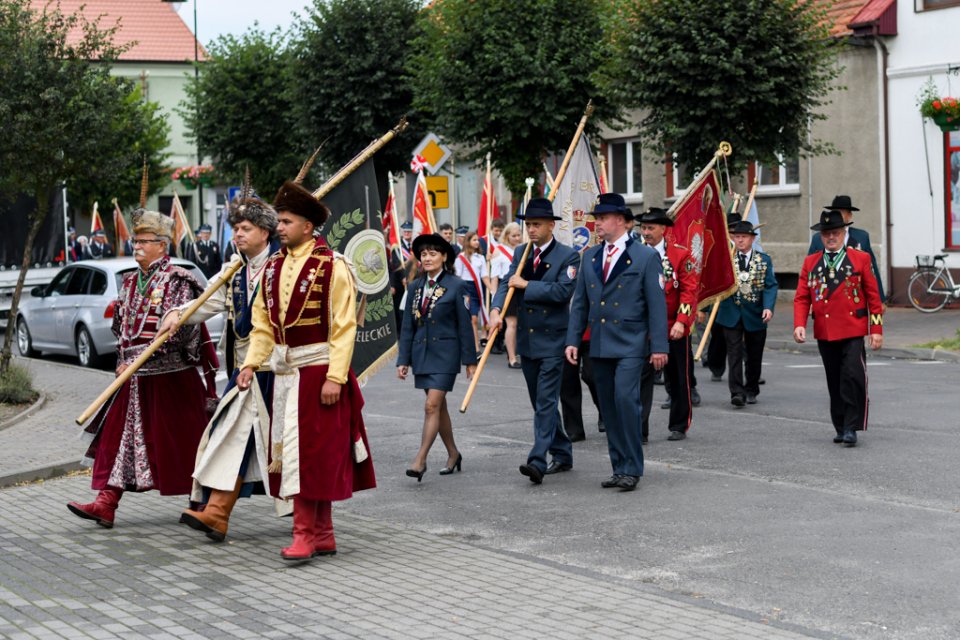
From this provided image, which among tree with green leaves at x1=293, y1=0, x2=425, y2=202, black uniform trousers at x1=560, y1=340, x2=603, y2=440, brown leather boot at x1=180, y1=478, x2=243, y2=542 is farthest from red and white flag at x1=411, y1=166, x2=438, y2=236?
brown leather boot at x1=180, y1=478, x2=243, y2=542

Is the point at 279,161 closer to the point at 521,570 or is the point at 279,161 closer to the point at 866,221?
the point at 866,221

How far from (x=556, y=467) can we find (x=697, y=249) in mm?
3652

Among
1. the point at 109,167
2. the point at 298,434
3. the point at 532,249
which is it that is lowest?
the point at 298,434

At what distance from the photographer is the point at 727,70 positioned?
22.8m

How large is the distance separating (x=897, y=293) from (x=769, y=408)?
1418 cm

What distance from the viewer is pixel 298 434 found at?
24.4ft

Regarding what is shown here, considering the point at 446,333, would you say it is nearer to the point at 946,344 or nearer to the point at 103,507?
the point at 103,507

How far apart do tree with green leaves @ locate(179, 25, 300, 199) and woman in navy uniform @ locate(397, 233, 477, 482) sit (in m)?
32.7

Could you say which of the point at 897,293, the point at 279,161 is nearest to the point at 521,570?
the point at 897,293

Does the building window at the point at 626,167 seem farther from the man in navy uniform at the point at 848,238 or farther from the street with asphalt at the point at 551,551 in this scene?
the street with asphalt at the point at 551,551

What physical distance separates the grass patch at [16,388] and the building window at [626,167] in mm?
21020

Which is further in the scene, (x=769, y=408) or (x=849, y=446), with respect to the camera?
(x=769, y=408)

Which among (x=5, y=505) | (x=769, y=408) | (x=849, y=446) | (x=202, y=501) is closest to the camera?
(x=202, y=501)

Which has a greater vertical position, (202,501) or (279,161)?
(279,161)
